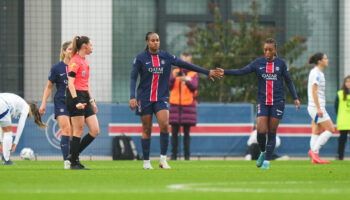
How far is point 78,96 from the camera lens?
11578 mm

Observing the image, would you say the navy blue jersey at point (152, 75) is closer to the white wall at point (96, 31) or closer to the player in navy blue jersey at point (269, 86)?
the player in navy blue jersey at point (269, 86)

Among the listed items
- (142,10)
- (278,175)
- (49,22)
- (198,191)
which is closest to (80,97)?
(278,175)

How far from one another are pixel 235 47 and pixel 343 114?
474 cm

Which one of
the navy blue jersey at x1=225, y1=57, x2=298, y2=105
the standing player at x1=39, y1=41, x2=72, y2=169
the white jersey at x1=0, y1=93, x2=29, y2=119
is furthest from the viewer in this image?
the white jersey at x1=0, y1=93, x2=29, y2=119

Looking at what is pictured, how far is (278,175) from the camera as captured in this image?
10625 millimetres

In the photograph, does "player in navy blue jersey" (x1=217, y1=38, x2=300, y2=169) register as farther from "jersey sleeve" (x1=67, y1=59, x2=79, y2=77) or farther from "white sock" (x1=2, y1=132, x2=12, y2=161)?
"white sock" (x1=2, y1=132, x2=12, y2=161)

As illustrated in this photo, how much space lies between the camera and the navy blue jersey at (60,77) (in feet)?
43.2

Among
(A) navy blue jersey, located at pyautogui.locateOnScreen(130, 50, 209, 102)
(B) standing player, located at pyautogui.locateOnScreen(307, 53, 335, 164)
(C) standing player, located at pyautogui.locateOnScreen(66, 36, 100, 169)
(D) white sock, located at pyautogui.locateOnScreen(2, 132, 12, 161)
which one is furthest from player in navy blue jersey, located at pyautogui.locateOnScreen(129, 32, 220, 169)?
(B) standing player, located at pyautogui.locateOnScreen(307, 53, 335, 164)

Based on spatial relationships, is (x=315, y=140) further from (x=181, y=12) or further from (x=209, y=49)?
(x=181, y=12)

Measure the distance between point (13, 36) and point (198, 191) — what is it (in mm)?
14015

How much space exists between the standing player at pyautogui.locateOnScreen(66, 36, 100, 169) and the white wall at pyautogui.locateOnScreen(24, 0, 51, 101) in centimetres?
809

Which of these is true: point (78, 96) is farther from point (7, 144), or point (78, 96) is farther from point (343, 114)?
point (343, 114)

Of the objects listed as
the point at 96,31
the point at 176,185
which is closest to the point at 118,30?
the point at 96,31

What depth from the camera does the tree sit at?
20516mm
